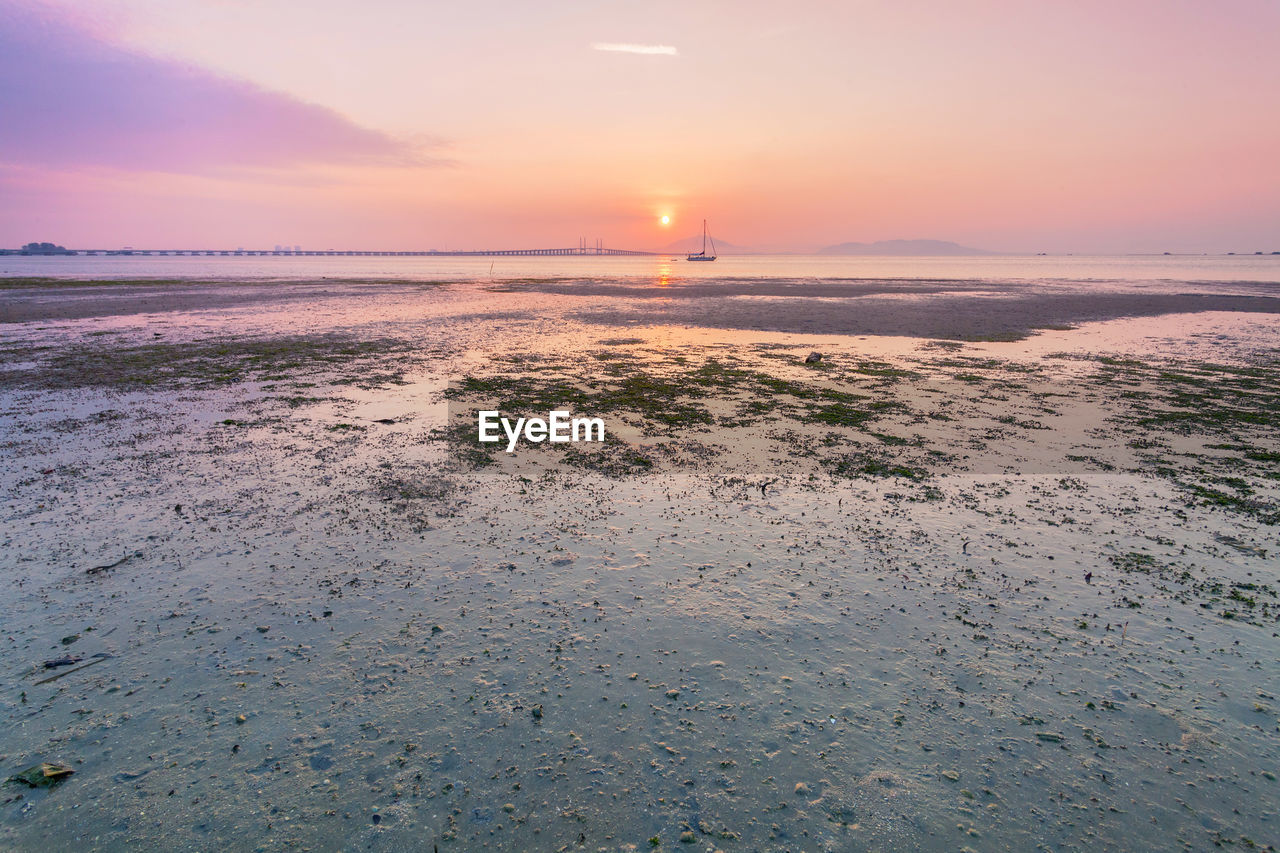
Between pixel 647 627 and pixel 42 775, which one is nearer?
pixel 42 775

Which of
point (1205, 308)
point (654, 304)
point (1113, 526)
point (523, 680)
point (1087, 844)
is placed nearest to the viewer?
point (1087, 844)

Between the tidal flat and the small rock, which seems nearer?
the tidal flat

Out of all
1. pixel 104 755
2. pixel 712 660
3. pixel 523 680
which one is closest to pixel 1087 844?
pixel 712 660

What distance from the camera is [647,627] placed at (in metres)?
6.30

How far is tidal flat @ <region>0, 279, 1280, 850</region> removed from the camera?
4.32 metres

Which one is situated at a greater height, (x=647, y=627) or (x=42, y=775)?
(x=647, y=627)

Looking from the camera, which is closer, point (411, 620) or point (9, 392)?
point (411, 620)

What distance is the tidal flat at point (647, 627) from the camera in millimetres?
4316

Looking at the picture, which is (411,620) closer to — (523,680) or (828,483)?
(523,680)

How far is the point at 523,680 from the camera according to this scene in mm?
5512

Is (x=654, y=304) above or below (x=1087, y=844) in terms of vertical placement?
above

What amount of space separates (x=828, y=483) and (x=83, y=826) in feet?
30.9

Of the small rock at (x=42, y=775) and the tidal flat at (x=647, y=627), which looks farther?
the small rock at (x=42, y=775)

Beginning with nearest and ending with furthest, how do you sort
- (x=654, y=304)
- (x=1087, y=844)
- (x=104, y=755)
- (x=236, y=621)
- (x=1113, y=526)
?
(x=1087, y=844) < (x=104, y=755) < (x=236, y=621) < (x=1113, y=526) < (x=654, y=304)
